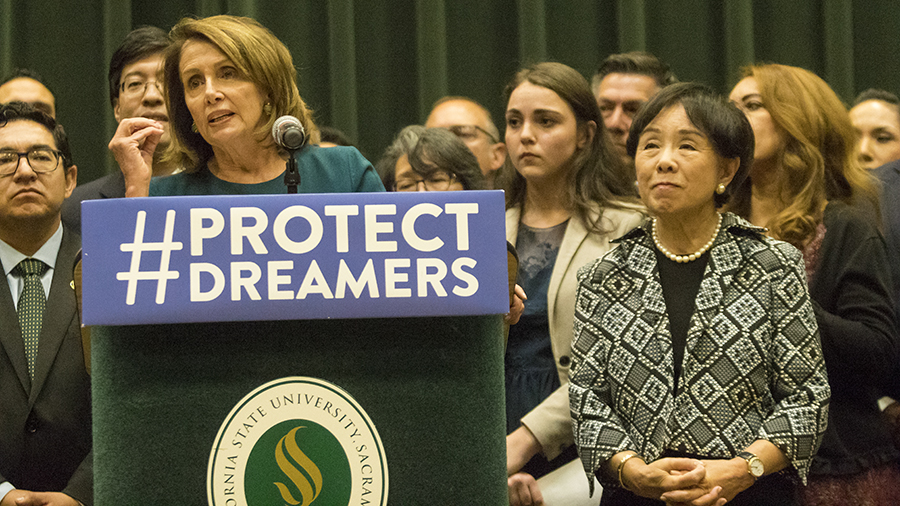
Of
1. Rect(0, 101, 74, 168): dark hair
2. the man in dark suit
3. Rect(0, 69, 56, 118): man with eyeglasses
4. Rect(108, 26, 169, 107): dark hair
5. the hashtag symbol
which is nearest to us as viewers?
the hashtag symbol

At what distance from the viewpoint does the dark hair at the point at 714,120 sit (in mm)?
1895

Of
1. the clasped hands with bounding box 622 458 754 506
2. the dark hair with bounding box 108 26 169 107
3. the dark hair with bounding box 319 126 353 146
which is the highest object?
the dark hair with bounding box 108 26 169 107

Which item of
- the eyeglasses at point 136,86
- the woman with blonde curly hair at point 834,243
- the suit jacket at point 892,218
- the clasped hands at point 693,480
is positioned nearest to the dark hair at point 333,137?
the eyeglasses at point 136,86

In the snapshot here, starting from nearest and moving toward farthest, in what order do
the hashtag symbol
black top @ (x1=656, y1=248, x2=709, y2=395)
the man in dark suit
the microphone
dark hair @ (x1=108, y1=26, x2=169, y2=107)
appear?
1. the hashtag symbol
2. the microphone
3. black top @ (x1=656, y1=248, x2=709, y2=395)
4. the man in dark suit
5. dark hair @ (x1=108, y1=26, x2=169, y2=107)

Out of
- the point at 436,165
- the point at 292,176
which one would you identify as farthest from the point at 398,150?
the point at 292,176

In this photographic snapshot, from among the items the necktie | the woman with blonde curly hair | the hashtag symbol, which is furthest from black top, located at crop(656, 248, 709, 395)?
the necktie

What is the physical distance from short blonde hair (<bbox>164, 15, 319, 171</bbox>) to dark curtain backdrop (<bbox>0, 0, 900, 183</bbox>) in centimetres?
201

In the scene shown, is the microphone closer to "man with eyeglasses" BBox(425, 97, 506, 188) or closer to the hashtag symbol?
the hashtag symbol

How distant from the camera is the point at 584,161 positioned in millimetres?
2461

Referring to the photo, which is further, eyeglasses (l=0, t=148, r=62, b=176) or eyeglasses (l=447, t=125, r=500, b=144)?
eyeglasses (l=447, t=125, r=500, b=144)

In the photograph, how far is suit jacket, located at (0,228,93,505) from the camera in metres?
2.03

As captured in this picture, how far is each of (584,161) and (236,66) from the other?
109 cm

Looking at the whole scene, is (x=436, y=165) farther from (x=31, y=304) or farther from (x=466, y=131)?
(x=31, y=304)

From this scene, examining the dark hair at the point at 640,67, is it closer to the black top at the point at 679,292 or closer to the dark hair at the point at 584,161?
the dark hair at the point at 584,161
